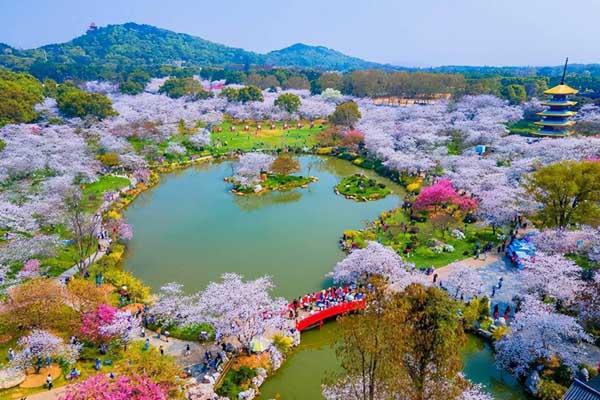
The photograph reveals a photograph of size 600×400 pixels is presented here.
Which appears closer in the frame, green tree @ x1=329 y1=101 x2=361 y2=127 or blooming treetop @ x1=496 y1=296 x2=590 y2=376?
blooming treetop @ x1=496 y1=296 x2=590 y2=376

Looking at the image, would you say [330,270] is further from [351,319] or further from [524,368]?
[351,319]


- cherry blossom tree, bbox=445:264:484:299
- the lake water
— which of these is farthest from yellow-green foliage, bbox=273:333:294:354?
cherry blossom tree, bbox=445:264:484:299

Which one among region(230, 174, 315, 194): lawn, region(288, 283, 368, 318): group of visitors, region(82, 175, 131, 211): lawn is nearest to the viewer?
region(288, 283, 368, 318): group of visitors

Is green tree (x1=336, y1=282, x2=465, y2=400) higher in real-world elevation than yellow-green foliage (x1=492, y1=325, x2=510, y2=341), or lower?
higher

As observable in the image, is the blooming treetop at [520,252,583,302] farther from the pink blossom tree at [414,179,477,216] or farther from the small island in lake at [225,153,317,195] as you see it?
the small island in lake at [225,153,317,195]

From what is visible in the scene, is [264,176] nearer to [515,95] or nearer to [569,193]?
[569,193]

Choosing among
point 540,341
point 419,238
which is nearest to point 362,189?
point 419,238
